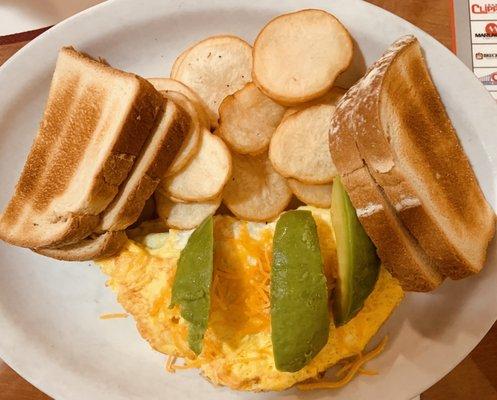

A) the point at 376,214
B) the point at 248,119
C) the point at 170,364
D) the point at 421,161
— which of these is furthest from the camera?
the point at 170,364

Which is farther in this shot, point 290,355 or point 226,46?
point 226,46

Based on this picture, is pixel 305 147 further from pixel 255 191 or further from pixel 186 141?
pixel 186 141

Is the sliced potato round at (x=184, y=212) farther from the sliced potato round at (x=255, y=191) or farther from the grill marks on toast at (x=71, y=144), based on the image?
the grill marks on toast at (x=71, y=144)

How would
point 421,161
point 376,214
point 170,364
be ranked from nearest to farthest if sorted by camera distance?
point 376,214 < point 421,161 < point 170,364

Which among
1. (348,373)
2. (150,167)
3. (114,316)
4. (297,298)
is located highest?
(150,167)

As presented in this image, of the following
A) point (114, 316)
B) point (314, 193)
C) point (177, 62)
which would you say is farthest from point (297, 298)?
point (177, 62)

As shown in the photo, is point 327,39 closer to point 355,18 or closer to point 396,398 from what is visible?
point 355,18

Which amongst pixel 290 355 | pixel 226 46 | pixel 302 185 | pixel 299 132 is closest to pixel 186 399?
pixel 290 355
